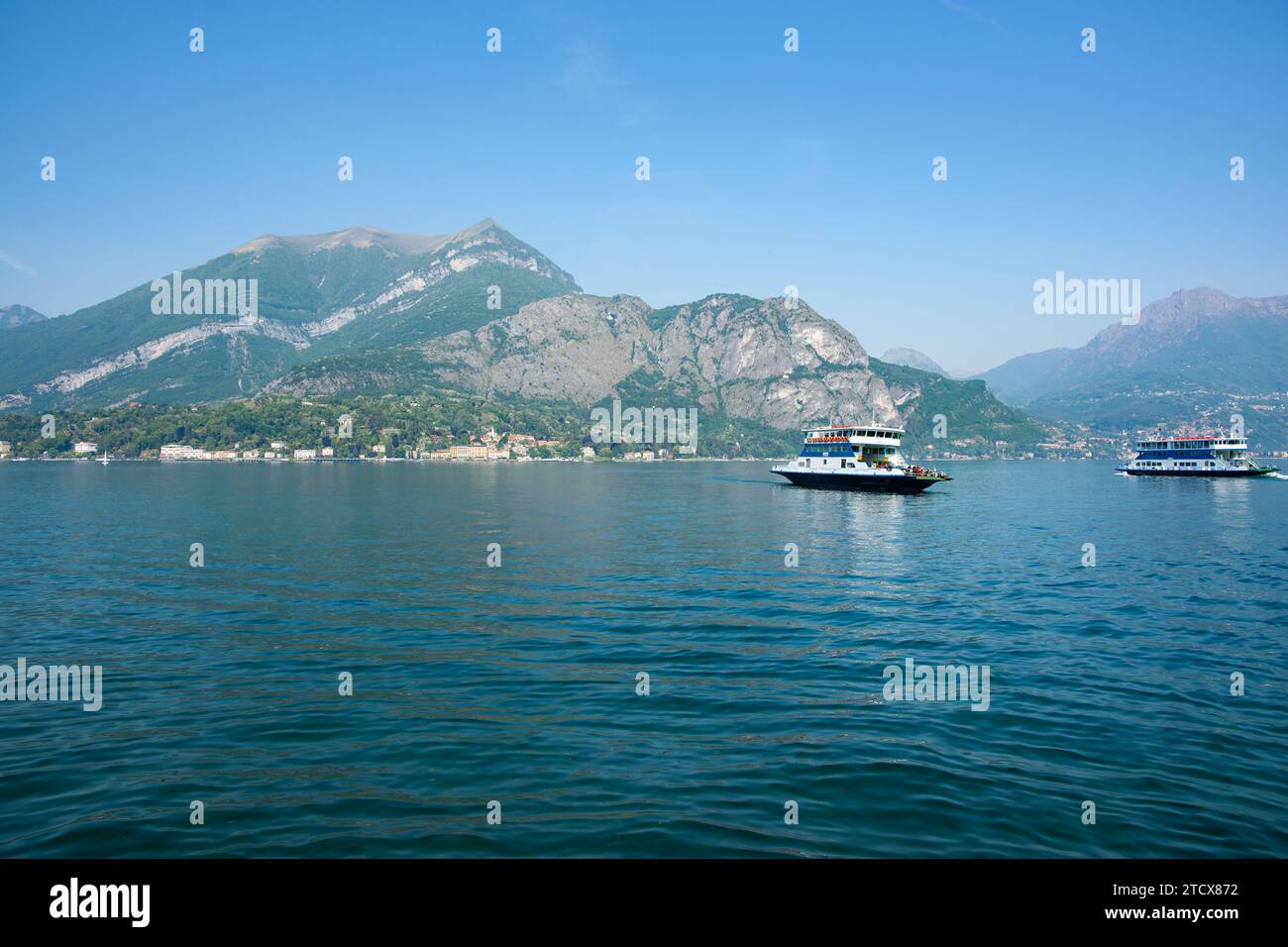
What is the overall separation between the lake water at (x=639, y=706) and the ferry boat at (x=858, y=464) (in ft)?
211

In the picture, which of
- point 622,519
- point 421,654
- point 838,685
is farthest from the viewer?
point 622,519

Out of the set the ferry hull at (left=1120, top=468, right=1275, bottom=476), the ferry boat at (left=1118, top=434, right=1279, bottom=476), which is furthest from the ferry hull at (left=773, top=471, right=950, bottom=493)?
the ferry boat at (left=1118, top=434, right=1279, bottom=476)

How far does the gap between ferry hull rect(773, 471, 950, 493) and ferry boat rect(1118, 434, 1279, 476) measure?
7716 centimetres

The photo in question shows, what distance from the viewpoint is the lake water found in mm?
12406

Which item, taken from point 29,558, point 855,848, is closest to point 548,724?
point 855,848

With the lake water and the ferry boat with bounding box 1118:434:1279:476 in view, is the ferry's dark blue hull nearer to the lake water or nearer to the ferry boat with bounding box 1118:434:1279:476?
the ferry boat with bounding box 1118:434:1279:476

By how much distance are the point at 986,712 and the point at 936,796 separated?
20.3 feet

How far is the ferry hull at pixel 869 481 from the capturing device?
364 ft

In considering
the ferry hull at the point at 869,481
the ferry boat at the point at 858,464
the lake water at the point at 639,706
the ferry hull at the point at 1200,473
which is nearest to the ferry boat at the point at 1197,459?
the ferry hull at the point at 1200,473

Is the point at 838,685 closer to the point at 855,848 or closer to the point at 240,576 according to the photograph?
the point at 855,848

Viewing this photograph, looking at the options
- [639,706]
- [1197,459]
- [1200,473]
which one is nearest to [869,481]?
[1200,473]

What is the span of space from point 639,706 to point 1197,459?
595ft
